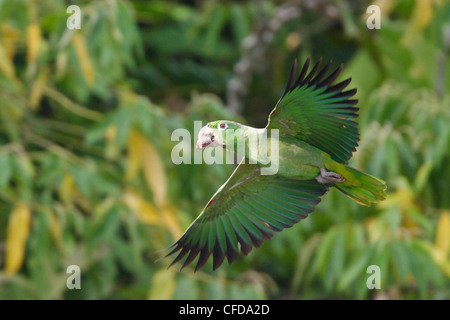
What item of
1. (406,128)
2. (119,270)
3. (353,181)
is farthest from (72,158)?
(353,181)

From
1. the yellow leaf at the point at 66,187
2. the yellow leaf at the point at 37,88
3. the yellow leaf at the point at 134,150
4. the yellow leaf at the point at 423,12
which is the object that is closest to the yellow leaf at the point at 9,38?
the yellow leaf at the point at 37,88

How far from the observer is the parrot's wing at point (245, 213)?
1.35 m

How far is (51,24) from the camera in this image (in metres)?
3.44

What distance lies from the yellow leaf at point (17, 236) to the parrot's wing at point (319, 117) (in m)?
1.93

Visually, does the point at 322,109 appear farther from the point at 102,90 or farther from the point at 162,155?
the point at 102,90

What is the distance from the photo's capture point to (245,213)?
1.50 meters

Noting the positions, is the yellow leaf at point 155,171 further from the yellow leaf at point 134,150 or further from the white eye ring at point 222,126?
the white eye ring at point 222,126

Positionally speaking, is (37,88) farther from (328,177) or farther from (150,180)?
(328,177)

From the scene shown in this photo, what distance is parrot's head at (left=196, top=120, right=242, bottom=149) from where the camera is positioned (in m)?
1.05

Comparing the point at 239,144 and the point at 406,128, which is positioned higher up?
the point at 406,128

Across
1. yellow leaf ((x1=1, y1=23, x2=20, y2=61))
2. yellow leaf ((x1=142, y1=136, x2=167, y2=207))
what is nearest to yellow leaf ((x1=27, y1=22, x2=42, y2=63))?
yellow leaf ((x1=1, y1=23, x2=20, y2=61))

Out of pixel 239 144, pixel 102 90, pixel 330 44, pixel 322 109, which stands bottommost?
pixel 239 144

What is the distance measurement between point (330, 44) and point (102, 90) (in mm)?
2149

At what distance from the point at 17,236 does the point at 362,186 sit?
6.47ft
